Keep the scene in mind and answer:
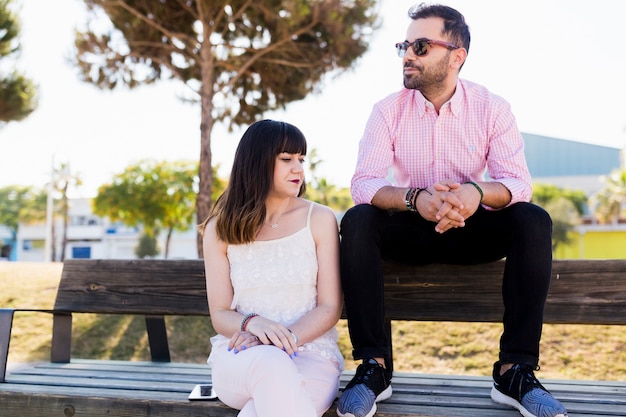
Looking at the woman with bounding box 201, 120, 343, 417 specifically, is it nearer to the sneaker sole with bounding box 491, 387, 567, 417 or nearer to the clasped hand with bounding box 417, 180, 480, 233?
the clasped hand with bounding box 417, 180, 480, 233

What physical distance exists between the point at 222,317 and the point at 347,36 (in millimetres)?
10090

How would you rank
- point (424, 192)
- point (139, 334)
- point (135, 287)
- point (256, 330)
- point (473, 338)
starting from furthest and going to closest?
point (139, 334) < point (473, 338) < point (135, 287) < point (424, 192) < point (256, 330)

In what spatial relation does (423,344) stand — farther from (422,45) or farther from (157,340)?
(422,45)

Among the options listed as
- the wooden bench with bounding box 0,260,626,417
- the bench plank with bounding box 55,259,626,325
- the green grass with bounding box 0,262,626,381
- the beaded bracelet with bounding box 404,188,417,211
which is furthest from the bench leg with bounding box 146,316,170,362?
the green grass with bounding box 0,262,626,381

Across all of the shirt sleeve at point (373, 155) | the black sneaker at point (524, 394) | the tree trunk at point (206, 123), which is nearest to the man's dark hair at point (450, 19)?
the shirt sleeve at point (373, 155)

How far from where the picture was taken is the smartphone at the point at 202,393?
2.55m

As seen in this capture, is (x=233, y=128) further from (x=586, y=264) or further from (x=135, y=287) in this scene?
(x=586, y=264)

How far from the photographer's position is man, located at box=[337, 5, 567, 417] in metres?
2.30

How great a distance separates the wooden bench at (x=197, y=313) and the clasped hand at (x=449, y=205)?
603mm

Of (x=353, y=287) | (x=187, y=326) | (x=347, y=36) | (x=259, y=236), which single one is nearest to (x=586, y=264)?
(x=353, y=287)

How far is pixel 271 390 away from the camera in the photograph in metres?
2.07

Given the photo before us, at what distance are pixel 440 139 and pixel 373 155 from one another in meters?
0.30

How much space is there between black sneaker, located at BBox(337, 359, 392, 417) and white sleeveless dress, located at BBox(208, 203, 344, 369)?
17 centimetres

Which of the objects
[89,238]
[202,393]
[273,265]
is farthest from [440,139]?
[89,238]
